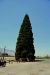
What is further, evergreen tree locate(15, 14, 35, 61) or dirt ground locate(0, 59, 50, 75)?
evergreen tree locate(15, 14, 35, 61)

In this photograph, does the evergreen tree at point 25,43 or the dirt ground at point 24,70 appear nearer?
the dirt ground at point 24,70

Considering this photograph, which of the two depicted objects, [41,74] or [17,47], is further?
[17,47]

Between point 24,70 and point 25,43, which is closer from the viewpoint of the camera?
point 24,70

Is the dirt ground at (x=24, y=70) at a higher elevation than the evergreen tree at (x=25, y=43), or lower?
lower

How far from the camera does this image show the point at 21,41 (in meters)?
79.4

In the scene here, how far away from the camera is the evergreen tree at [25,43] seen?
3098 inches

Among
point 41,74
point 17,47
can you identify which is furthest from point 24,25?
point 41,74

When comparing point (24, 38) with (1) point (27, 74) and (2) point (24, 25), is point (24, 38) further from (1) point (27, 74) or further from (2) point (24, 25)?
(1) point (27, 74)

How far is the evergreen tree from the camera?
78688 mm

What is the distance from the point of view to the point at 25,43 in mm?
80000

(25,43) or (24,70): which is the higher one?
(25,43)

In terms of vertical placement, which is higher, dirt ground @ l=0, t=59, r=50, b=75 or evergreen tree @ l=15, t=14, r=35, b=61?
evergreen tree @ l=15, t=14, r=35, b=61

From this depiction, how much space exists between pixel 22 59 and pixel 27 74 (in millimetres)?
41750

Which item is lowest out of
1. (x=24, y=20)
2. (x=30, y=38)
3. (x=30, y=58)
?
(x=30, y=58)
